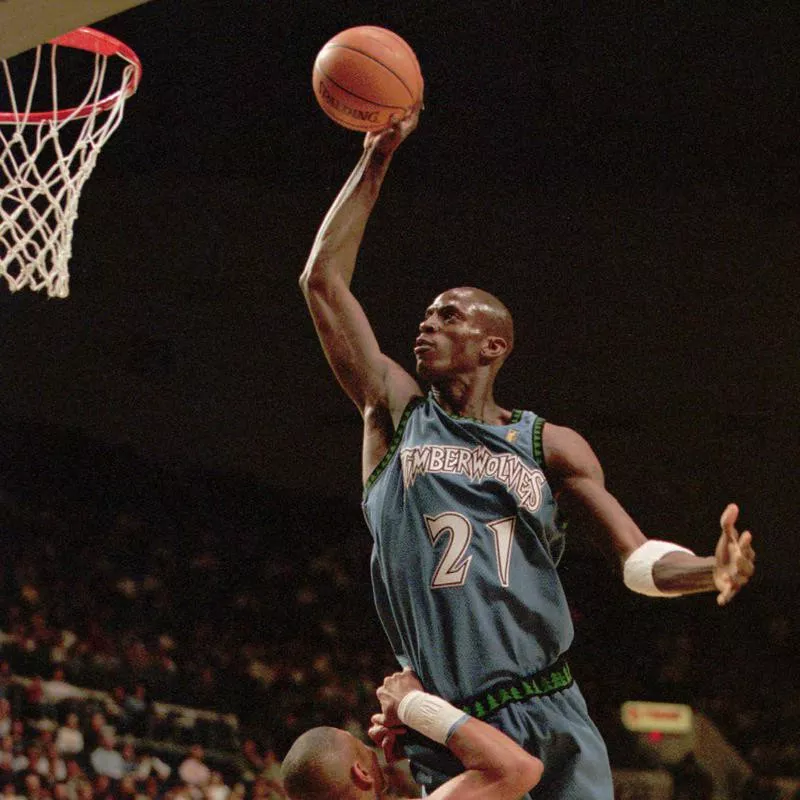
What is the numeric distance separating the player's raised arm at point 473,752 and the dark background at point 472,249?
28.8 feet

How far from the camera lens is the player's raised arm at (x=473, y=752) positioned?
8.37ft

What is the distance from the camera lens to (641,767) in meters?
11.7

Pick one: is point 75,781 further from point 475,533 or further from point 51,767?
point 475,533

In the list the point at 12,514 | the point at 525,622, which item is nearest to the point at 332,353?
the point at 525,622

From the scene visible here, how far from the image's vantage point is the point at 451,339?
9.98ft

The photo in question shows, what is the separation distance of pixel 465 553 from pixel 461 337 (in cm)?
57

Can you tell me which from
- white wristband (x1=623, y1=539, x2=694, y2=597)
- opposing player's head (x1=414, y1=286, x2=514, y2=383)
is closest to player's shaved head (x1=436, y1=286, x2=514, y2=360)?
opposing player's head (x1=414, y1=286, x2=514, y2=383)

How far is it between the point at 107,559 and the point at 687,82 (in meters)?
7.45

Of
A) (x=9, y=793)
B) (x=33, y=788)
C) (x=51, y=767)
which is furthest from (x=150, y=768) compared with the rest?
(x=9, y=793)

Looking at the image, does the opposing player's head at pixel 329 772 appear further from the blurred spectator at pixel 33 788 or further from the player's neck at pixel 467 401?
the blurred spectator at pixel 33 788

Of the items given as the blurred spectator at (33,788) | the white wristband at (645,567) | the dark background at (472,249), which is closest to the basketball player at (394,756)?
the white wristband at (645,567)

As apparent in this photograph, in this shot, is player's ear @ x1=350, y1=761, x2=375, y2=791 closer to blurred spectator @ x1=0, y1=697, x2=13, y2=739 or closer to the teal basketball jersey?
the teal basketball jersey

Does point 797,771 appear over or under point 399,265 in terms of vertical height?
under

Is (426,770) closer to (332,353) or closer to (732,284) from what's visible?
(332,353)
